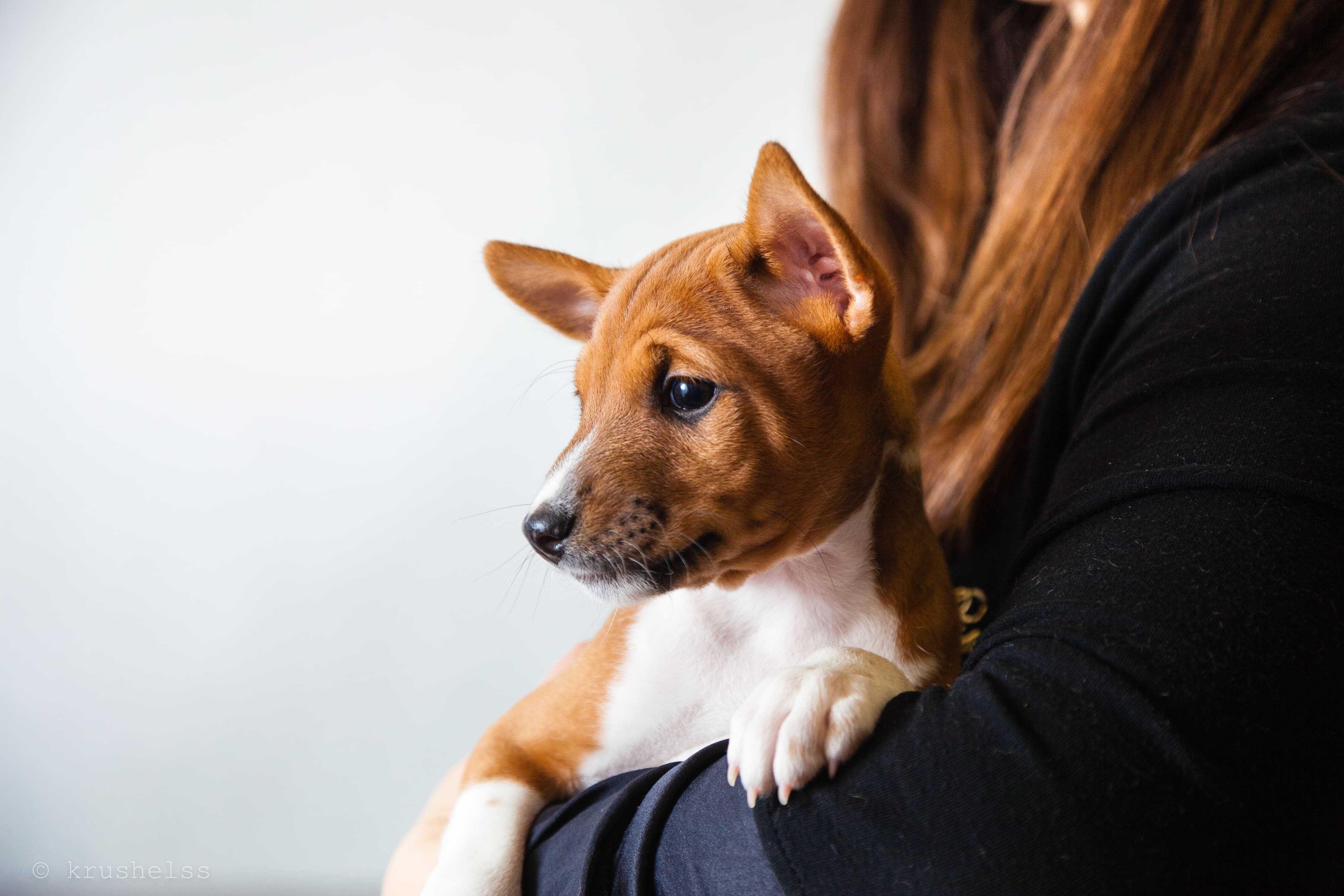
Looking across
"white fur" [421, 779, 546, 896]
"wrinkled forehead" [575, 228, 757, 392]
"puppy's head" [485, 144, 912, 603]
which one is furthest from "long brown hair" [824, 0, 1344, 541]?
"white fur" [421, 779, 546, 896]

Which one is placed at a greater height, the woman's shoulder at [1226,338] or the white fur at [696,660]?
the woman's shoulder at [1226,338]

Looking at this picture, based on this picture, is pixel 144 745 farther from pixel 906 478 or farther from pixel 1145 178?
pixel 1145 178

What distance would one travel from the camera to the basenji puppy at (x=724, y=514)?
1299mm

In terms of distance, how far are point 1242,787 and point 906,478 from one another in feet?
2.54

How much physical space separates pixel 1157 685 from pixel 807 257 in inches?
31.7

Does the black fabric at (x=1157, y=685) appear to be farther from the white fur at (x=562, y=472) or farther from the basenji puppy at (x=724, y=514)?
the white fur at (x=562, y=472)

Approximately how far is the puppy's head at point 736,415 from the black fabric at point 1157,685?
1.04 feet

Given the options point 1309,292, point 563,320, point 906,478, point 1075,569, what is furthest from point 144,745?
point 1309,292

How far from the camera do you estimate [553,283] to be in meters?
1.75

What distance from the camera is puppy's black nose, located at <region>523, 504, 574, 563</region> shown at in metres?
1.28

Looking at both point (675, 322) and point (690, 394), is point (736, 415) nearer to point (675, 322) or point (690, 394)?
point (690, 394)

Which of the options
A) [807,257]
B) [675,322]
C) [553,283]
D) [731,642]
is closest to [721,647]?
[731,642]

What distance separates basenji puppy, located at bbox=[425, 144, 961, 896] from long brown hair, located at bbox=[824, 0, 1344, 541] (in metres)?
0.42

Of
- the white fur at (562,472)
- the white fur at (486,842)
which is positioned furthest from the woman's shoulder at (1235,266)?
the white fur at (486,842)
